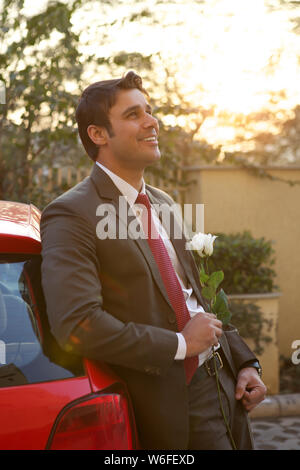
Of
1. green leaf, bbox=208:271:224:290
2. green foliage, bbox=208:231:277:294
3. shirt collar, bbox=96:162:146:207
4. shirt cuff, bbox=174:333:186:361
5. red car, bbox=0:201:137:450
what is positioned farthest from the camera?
green foliage, bbox=208:231:277:294

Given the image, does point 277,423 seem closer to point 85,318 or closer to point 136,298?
point 136,298

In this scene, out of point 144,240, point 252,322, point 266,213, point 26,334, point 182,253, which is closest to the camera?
point 26,334

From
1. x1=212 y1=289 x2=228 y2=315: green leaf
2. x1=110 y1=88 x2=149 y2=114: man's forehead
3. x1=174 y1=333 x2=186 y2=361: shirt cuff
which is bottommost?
x1=174 y1=333 x2=186 y2=361: shirt cuff

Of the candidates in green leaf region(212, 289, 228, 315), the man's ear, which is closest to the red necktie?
green leaf region(212, 289, 228, 315)

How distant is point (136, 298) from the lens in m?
1.95

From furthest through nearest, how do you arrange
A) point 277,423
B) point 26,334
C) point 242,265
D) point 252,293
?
point 242,265, point 252,293, point 277,423, point 26,334

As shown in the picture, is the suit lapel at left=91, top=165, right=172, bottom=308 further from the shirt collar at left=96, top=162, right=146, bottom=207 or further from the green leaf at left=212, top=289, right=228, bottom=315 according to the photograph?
the green leaf at left=212, top=289, right=228, bottom=315

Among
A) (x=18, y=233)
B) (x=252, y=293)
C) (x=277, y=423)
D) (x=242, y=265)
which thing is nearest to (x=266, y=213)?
(x=242, y=265)

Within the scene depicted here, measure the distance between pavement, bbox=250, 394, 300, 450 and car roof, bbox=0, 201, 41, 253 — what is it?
316cm

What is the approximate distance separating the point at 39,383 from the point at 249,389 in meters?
0.91

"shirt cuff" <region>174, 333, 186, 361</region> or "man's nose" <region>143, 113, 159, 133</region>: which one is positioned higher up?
"man's nose" <region>143, 113, 159, 133</region>

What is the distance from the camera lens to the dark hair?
2.25 m

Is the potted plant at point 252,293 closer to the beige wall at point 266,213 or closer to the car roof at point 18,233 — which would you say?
the beige wall at point 266,213

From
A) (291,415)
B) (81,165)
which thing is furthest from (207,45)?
(291,415)
